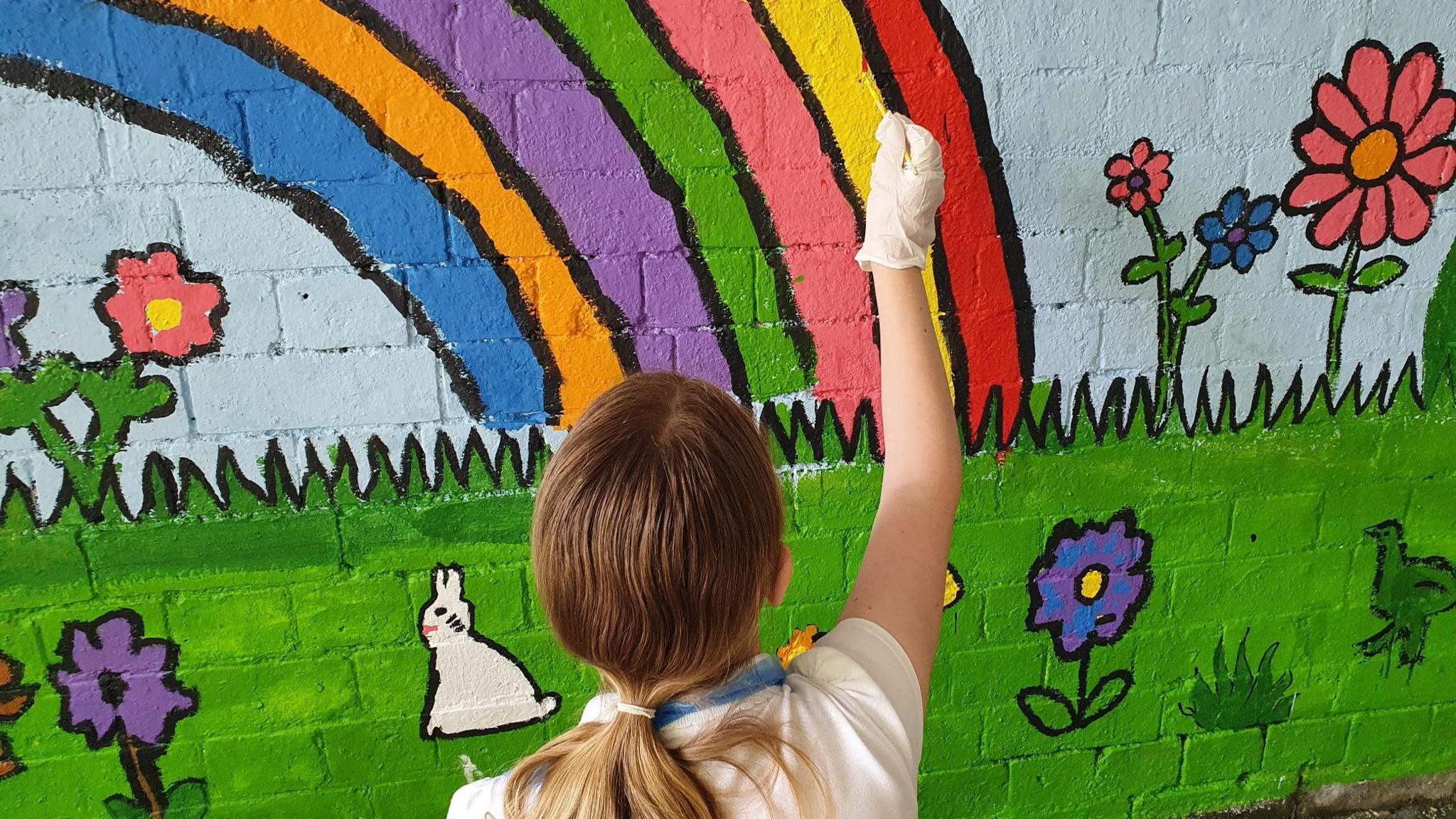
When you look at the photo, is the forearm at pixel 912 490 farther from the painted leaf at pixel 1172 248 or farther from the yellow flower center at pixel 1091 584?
the yellow flower center at pixel 1091 584

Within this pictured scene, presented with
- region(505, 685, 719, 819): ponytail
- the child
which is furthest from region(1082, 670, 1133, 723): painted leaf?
region(505, 685, 719, 819): ponytail

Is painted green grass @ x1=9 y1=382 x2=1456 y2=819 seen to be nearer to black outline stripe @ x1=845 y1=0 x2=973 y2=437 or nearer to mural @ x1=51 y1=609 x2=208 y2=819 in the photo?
mural @ x1=51 y1=609 x2=208 y2=819

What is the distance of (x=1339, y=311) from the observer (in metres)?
1.78

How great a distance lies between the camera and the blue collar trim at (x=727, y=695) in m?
0.94

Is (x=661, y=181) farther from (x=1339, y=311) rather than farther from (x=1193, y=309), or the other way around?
(x=1339, y=311)

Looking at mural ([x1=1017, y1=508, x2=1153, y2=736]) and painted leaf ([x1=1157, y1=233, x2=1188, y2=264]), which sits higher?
painted leaf ([x1=1157, y1=233, x2=1188, y2=264])

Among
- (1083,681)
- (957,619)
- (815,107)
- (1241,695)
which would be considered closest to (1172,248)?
(815,107)

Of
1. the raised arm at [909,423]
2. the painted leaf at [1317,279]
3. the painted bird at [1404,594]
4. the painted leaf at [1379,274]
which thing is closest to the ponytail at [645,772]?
the raised arm at [909,423]

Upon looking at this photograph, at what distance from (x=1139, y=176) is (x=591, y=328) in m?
1.10

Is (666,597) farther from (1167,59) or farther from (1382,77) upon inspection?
(1382,77)

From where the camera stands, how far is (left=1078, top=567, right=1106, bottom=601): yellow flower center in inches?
74.5

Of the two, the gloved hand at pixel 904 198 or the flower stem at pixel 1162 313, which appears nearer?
the gloved hand at pixel 904 198

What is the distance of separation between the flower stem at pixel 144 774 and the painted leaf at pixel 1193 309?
2.27m

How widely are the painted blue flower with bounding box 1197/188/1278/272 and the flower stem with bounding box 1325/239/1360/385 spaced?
182mm
